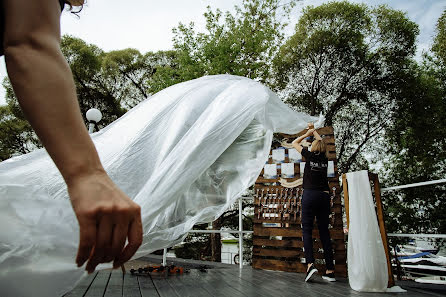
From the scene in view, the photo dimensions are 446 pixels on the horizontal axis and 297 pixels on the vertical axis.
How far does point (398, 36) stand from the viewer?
1062 centimetres

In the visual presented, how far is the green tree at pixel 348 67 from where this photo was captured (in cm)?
1057

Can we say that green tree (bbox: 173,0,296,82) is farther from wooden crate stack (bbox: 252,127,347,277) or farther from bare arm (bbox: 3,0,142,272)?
bare arm (bbox: 3,0,142,272)

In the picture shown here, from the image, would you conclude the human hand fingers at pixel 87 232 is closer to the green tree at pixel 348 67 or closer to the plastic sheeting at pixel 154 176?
the plastic sheeting at pixel 154 176

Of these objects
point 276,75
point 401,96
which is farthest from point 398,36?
point 276,75

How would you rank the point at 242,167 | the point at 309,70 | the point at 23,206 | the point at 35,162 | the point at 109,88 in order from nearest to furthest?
the point at 23,206 → the point at 35,162 → the point at 242,167 → the point at 309,70 → the point at 109,88

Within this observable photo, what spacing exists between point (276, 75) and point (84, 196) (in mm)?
11575

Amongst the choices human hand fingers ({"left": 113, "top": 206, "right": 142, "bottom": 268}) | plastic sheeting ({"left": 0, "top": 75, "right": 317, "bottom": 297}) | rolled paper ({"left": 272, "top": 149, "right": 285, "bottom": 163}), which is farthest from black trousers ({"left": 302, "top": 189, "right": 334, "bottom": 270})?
human hand fingers ({"left": 113, "top": 206, "right": 142, "bottom": 268})

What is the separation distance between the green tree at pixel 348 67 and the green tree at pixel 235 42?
3.42 feet

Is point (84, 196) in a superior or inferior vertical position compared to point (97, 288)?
superior

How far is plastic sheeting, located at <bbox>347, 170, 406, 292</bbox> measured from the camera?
8.73ft

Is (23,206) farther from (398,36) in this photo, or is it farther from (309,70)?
(398,36)

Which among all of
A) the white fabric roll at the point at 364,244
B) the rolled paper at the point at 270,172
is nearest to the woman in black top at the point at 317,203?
the white fabric roll at the point at 364,244

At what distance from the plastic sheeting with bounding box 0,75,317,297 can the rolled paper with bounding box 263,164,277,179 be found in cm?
304

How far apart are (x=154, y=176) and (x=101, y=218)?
59 centimetres
